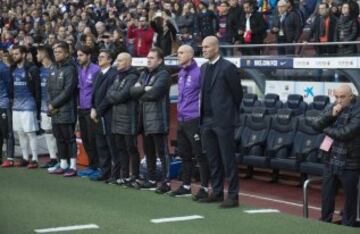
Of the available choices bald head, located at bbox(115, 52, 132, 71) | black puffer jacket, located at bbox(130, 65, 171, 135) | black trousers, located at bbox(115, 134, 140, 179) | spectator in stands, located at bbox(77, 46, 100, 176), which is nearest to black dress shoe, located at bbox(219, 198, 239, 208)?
black puffer jacket, located at bbox(130, 65, 171, 135)

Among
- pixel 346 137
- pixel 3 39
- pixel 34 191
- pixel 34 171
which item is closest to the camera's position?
pixel 346 137

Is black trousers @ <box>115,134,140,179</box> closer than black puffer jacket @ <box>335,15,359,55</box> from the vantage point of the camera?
Yes

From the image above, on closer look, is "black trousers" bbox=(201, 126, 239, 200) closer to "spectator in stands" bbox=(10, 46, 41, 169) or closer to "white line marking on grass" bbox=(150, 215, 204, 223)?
"white line marking on grass" bbox=(150, 215, 204, 223)

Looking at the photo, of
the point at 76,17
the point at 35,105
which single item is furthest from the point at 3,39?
the point at 35,105

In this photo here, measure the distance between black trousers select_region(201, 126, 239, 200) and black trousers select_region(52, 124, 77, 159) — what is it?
306 centimetres

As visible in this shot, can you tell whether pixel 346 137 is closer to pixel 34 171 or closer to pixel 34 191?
pixel 34 191

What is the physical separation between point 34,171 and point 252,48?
518 centimetres

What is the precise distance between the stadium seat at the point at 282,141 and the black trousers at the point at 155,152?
6.72 feet

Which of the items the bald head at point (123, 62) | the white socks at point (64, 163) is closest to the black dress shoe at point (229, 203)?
the bald head at point (123, 62)

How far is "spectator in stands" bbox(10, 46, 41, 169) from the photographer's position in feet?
39.8

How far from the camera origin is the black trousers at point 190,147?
9133 millimetres

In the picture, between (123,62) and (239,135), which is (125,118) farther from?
(239,135)

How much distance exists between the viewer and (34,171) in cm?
1197

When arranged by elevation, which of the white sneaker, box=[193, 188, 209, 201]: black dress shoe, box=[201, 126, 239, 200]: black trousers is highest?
box=[201, 126, 239, 200]: black trousers
